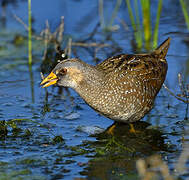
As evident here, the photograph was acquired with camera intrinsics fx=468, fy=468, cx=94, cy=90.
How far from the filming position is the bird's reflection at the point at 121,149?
5047mm

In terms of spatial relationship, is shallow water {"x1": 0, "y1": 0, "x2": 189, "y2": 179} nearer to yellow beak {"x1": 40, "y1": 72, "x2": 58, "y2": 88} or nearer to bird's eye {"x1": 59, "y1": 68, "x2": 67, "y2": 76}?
yellow beak {"x1": 40, "y1": 72, "x2": 58, "y2": 88}

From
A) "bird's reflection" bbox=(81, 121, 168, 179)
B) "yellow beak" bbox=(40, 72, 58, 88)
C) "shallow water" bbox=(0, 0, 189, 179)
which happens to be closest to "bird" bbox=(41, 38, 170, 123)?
"yellow beak" bbox=(40, 72, 58, 88)

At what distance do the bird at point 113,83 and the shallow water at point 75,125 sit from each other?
0.37m

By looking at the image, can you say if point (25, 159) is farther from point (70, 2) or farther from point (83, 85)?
point (70, 2)

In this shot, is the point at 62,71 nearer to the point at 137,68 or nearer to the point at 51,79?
the point at 51,79

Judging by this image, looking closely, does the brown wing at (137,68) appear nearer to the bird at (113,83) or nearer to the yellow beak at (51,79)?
the bird at (113,83)

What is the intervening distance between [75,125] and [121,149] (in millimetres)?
993

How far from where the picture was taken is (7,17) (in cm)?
1100

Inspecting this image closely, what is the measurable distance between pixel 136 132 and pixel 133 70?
2.79 ft

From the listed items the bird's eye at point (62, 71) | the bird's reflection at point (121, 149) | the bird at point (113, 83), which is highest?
the bird's eye at point (62, 71)

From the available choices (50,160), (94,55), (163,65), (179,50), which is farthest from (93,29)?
(50,160)

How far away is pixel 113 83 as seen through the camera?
5930mm

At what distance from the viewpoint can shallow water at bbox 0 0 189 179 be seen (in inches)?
204

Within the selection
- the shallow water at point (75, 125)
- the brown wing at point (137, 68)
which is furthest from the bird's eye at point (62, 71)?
the shallow water at point (75, 125)
